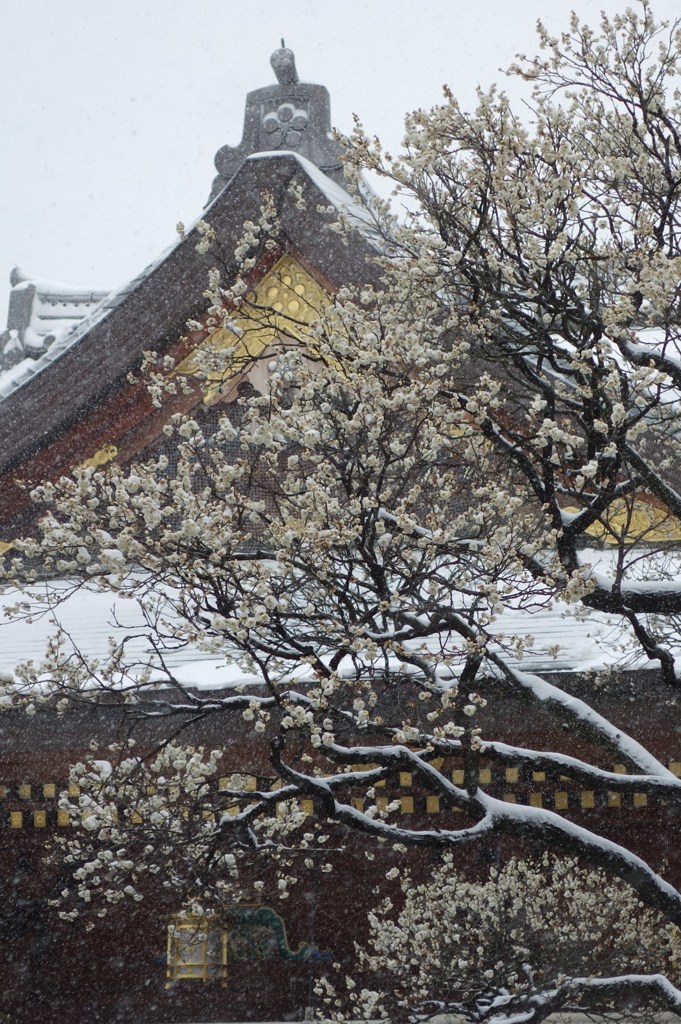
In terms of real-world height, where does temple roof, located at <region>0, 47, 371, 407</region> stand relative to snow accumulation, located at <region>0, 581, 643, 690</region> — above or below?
above

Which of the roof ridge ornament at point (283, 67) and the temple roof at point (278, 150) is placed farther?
the roof ridge ornament at point (283, 67)

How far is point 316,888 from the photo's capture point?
19.0ft

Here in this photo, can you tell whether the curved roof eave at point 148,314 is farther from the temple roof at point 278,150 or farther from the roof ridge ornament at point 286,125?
the roof ridge ornament at point 286,125

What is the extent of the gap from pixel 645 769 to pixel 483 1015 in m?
1.44

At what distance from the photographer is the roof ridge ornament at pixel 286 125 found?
269 inches

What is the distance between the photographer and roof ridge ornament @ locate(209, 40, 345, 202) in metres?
6.84

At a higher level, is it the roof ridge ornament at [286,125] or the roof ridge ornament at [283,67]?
the roof ridge ornament at [283,67]

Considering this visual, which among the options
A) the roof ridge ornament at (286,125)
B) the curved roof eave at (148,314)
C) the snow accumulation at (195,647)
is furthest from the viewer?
the roof ridge ornament at (286,125)

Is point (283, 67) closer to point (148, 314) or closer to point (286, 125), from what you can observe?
point (286, 125)

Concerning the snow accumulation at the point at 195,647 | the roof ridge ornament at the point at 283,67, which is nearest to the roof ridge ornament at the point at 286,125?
the roof ridge ornament at the point at 283,67

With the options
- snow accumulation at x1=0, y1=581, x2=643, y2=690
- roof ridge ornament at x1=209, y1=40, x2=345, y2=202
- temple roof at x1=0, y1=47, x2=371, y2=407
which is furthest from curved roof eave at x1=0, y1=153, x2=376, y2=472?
snow accumulation at x1=0, y1=581, x2=643, y2=690

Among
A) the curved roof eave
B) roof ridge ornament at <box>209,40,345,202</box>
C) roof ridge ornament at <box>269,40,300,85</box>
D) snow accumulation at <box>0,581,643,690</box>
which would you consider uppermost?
roof ridge ornament at <box>269,40,300,85</box>

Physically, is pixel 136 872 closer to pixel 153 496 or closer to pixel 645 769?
pixel 153 496

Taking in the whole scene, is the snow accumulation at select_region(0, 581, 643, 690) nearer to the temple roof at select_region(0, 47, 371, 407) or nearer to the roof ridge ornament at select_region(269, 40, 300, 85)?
the temple roof at select_region(0, 47, 371, 407)
